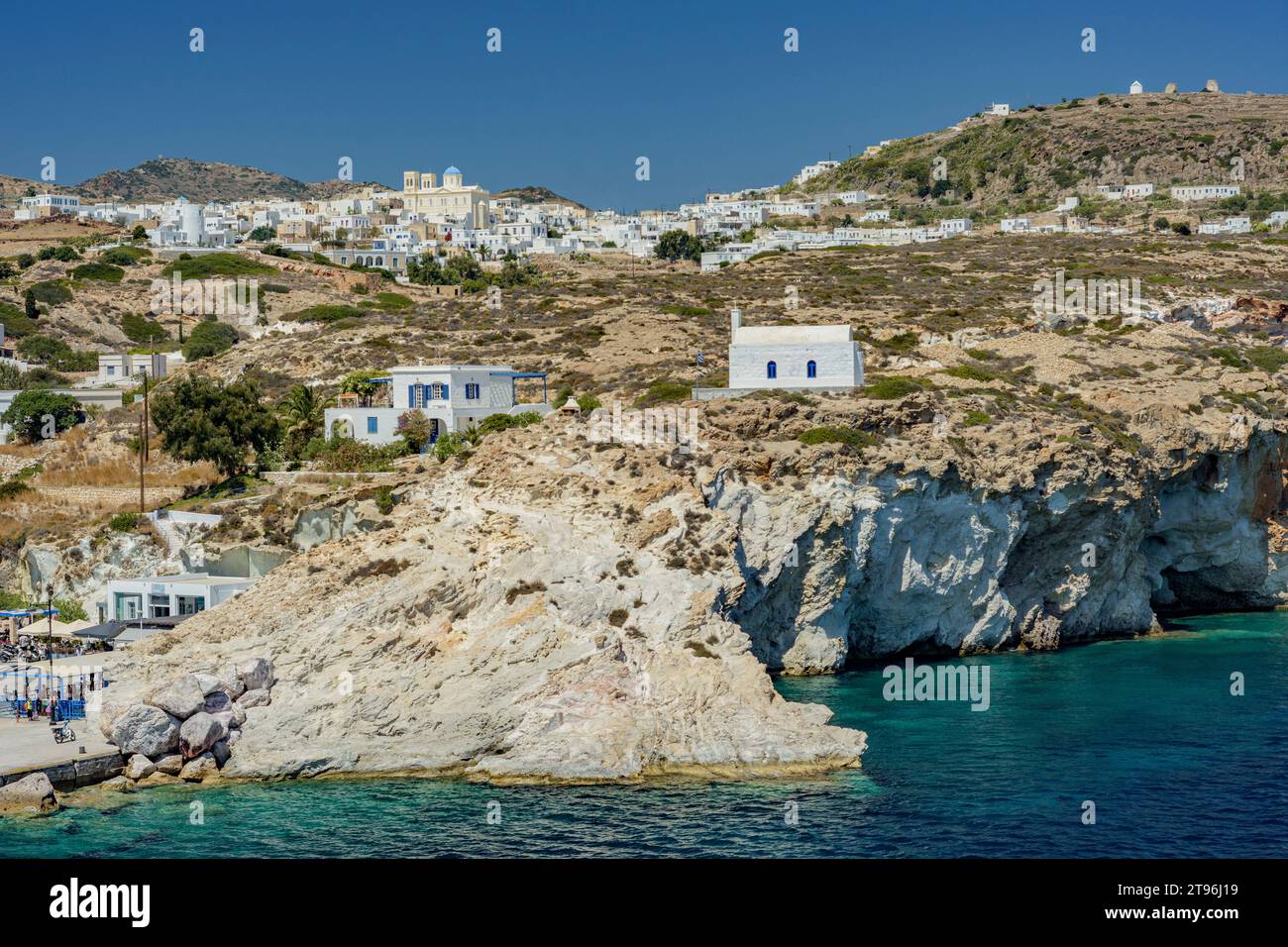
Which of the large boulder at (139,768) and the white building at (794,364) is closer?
the large boulder at (139,768)

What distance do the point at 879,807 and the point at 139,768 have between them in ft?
49.9

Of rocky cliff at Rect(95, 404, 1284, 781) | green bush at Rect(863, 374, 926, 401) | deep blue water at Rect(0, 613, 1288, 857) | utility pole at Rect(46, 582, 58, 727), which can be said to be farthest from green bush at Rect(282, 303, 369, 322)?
deep blue water at Rect(0, 613, 1288, 857)

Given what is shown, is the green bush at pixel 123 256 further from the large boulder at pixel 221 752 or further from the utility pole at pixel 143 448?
the large boulder at pixel 221 752

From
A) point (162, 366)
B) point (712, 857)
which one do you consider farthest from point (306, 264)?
point (712, 857)

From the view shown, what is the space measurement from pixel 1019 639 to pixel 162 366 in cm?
5094

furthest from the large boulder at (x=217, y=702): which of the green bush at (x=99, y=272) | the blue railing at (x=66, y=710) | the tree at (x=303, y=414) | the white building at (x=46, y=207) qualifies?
the white building at (x=46, y=207)

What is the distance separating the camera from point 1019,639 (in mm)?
46812

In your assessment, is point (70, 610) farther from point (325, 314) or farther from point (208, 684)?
point (325, 314)

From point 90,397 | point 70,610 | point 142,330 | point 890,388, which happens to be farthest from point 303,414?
point 142,330

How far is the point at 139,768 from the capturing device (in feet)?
98.1

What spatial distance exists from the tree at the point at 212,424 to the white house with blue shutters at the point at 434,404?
3.21 m

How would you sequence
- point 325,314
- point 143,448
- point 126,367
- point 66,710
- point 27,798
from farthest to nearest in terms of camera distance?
point 325,314 → point 126,367 → point 143,448 → point 66,710 → point 27,798

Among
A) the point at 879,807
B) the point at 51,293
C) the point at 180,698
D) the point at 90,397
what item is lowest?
the point at 879,807

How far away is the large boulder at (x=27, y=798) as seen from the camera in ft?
89.0
